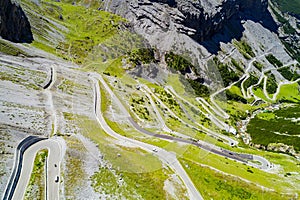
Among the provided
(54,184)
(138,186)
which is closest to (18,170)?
(54,184)

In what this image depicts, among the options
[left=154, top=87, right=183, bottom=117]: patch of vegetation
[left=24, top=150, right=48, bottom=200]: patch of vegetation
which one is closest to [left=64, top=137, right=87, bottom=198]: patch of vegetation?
[left=24, top=150, right=48, bottom=200]: patch of vegetation

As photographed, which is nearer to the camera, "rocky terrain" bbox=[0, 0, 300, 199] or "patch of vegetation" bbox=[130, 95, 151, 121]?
"rocky terrain" bbox=[0, 0, 300, 199]

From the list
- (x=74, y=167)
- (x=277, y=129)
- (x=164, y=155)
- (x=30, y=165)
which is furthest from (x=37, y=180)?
(x=277, y=129)

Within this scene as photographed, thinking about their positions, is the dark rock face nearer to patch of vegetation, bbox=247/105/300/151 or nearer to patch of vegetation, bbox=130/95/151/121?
patch of vegetation, bbox=130/95/151/121

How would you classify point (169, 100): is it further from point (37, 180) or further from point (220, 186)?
point (37, 180)

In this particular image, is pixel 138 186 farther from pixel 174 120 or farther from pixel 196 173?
pixel 174 120

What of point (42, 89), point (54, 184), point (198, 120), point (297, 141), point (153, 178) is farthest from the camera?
point (198, 120)

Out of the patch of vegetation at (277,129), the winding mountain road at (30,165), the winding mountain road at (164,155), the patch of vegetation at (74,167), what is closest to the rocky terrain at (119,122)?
the patch of vegetation at (74,167)

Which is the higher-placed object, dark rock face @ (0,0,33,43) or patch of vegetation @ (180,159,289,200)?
dark rock face @ (0,0,33,43)
